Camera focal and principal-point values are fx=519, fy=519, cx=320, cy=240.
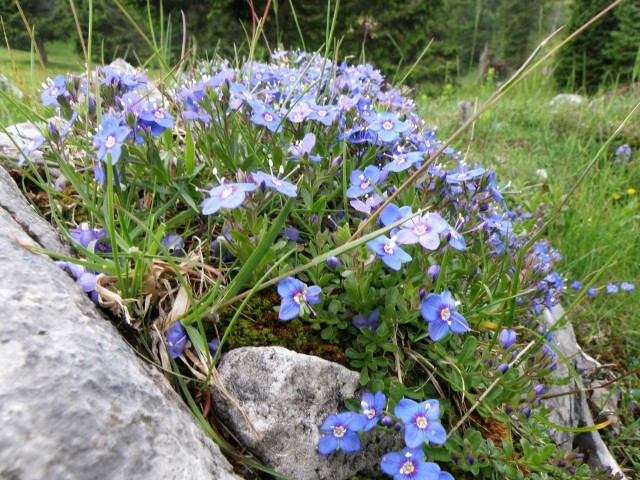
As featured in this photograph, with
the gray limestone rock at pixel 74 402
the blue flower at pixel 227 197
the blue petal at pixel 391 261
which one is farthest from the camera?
the blue petal at pixel 391 261

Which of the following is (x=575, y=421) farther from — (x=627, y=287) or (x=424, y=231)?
(x=424, y=231)

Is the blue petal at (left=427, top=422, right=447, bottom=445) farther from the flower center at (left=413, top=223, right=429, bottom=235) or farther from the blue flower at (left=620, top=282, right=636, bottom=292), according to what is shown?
the blue flower at (left=620, top=282, right=636, bottom=292)

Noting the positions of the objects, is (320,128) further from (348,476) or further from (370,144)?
(348,476)

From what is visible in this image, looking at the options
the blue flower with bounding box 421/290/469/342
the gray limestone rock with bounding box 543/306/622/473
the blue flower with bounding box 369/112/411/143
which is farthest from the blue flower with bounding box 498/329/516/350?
the blue flower with bounding box 369/112/411/143

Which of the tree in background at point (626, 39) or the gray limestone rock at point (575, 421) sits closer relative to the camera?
the gray limestone rock at point (575, 421)

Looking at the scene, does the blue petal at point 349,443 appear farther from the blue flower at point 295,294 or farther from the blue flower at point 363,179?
the blue flower at point 363,179

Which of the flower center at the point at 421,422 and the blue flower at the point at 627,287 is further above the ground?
the flower center at the point at 421,422

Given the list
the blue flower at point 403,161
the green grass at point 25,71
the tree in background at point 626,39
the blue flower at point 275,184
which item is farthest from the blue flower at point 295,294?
the tree in background at point 626,39

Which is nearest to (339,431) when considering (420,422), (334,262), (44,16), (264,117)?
(420,422)
